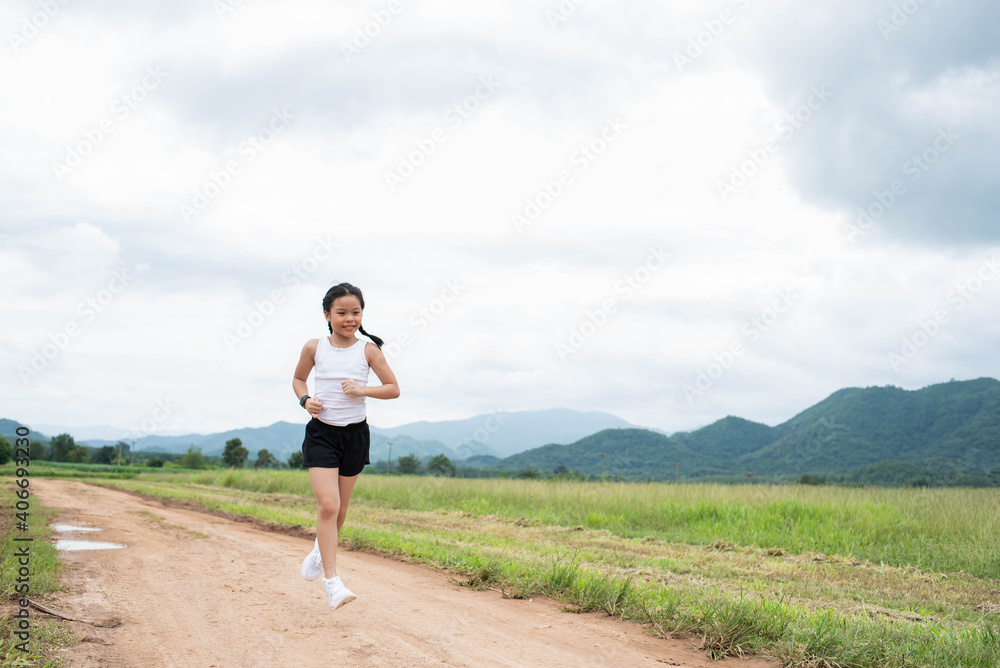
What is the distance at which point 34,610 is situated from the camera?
425 centimetres

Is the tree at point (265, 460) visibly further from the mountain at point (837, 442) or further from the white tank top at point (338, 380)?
the white tank top at point (338, 380)

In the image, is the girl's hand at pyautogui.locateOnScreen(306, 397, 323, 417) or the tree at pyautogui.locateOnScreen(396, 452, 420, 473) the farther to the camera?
the tree at pyautogui.locateOnScreen(396, 452, 420, 473)

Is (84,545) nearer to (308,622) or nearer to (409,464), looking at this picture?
(308,622)

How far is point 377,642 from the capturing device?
3904mm

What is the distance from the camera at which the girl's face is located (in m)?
4.87

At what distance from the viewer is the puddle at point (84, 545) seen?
296 inches

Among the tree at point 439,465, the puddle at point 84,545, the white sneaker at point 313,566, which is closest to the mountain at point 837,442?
the tree at point 439,465

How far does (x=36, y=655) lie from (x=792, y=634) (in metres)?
4.25

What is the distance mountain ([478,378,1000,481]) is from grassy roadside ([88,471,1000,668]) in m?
76.9

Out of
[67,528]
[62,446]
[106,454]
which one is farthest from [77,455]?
[67,528]

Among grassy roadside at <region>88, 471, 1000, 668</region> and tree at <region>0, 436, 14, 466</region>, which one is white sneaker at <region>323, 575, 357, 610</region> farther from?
tree at <region>0, 436, 14, 466</region>

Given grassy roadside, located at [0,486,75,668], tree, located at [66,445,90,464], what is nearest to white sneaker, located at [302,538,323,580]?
grassy roadside, located at [0,486,75,668]

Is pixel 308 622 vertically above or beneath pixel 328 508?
beneath

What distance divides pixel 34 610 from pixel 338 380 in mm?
2385
